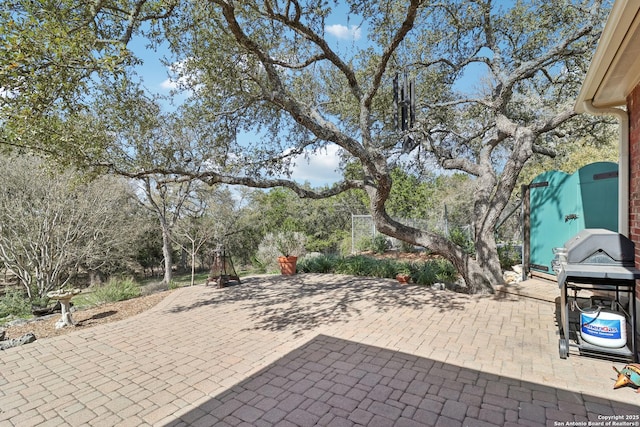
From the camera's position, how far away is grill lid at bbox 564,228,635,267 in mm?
2832

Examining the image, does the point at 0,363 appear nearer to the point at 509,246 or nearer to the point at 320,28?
the point at 320,28

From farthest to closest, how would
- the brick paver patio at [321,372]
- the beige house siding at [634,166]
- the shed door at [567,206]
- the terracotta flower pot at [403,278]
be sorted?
the terracotta flower pot at [403,278] → the shed door at [567,206] → the beige house siding at [634,166] → the brick paver patio at [321,372]

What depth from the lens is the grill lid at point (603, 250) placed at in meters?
→ 2.83

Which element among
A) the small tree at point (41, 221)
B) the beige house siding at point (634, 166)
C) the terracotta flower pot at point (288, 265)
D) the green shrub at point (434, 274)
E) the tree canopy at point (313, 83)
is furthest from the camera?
the terracotta flower pot at point (288, 265)

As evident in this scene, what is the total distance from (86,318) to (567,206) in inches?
338

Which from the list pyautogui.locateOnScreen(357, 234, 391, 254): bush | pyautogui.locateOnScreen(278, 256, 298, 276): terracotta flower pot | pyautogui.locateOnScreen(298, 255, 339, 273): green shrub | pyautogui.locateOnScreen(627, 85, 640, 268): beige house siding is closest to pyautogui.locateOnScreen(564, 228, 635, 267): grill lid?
pyautogui.locateOnScreen(627, 85, 640, 268): beige house siding

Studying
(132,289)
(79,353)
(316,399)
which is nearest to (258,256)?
(132,289)

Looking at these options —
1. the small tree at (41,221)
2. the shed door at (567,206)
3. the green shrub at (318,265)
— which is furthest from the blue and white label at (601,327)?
the small tree at (41,221)

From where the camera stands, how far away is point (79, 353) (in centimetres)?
380

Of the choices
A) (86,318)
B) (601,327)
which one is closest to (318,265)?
(86,318)

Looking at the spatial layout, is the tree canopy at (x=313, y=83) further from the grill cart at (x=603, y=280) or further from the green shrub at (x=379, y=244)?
the green shrub at (x=379, y=244)

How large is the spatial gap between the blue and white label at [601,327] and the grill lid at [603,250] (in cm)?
56

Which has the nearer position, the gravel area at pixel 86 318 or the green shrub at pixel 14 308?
the gravel area at pixel 86 318

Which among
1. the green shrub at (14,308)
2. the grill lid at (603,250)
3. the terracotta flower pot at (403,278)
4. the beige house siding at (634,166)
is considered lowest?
the green shrub at (14,308)
